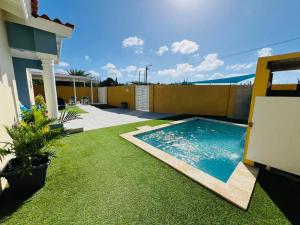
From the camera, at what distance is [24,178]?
2.21m

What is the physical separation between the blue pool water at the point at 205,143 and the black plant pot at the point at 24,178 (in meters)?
3.53

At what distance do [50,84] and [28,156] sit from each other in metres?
3.17

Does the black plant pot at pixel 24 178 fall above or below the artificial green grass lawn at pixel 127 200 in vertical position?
above

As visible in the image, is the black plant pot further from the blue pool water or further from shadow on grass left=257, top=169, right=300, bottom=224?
shadow on grass left=257, top=169, right=300, bottom=224

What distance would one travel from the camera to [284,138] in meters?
2.70

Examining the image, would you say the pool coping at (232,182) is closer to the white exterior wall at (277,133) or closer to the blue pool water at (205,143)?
the white exterior wall at (277,133)

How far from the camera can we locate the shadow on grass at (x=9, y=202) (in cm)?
189

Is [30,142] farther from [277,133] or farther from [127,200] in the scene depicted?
[277,133]

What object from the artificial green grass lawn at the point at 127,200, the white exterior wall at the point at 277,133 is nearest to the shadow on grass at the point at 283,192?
the artificial green grass lawn at the point at 127,200

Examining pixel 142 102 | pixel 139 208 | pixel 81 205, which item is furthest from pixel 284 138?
pixel 142 102

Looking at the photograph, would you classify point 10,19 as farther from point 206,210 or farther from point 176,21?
point 176,21

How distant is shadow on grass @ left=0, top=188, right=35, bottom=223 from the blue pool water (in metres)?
3.77

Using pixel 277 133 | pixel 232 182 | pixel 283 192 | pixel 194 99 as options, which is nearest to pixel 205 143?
pixel 277 133

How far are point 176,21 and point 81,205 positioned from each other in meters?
10.5
